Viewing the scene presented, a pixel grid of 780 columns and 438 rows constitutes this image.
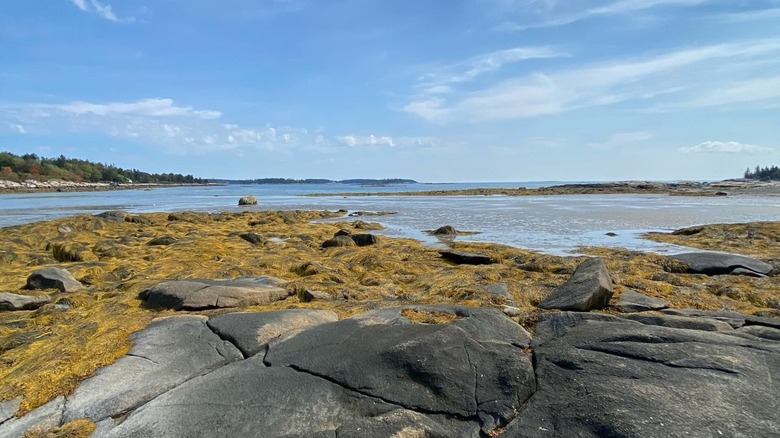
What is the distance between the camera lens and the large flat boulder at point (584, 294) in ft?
24.9

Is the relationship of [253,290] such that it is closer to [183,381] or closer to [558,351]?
[183,381]

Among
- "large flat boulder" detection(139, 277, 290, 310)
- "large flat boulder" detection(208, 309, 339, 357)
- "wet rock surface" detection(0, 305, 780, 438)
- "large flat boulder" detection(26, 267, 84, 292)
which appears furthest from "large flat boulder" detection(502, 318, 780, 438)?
"large flat boulder" detection(26, 267, 84, 292)

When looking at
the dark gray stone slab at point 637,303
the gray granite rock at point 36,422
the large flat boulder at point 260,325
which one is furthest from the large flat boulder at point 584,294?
the gray granite rock at point 36,422

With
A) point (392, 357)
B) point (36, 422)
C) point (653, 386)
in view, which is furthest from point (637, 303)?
point (36, 422)

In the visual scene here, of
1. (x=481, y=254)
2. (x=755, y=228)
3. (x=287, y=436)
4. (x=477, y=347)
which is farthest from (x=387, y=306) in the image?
(x=755, y=228)

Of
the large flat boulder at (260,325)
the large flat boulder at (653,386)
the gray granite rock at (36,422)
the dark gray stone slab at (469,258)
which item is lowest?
the gray granite rock at (36,422)

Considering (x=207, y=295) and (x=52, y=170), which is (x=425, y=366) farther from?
(x=52, y=170)

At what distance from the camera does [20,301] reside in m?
8.73

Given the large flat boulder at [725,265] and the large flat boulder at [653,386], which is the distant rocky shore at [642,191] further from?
the large flat boulder at [653,386]

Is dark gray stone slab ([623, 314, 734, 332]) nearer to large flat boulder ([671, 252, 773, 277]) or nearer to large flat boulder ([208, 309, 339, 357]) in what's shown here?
large flat boulder ([208, 309, 339, 357])

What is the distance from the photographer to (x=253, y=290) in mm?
8977

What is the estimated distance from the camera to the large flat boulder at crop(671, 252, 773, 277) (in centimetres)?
1131

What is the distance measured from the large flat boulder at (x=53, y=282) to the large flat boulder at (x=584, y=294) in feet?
33.7

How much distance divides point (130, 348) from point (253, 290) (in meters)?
2.83
